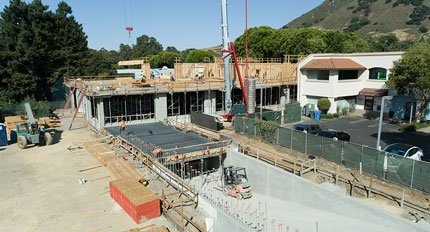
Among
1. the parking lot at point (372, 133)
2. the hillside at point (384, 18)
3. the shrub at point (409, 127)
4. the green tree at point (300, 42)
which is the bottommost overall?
the parking lot at point (372, 133)

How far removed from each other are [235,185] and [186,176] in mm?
4591

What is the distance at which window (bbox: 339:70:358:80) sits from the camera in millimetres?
35125

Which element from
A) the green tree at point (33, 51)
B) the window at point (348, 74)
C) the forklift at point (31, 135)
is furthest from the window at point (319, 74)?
the green tree at point (33, 51)

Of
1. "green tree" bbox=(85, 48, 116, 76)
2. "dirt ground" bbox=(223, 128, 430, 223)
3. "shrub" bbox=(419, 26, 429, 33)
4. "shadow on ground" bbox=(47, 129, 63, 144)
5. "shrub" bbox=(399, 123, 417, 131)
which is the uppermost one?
"shrub" bbox=(419, 26, 429, 33)

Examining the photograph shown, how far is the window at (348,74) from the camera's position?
115ft

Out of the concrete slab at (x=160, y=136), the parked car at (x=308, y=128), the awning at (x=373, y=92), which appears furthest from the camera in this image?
the awning at (x=373, y=92)

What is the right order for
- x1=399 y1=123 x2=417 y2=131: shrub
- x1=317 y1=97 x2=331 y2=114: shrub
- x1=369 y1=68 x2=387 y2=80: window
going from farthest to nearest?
x1=317 y1=97 x2=331 y2=114: shrub < x1=369 y1=68 x2=387 y2=80: window < x1=399 y1=123 x2=417 y2=131: shrub

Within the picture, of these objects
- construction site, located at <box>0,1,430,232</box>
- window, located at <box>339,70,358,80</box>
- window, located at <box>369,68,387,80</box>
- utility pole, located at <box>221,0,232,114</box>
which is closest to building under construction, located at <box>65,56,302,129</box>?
construction site, located at <box>0,1,430,232</box>

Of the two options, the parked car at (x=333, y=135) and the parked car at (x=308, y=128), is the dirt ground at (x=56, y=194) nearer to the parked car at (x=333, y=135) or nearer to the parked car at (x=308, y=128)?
the parked car at (x=333, y=135)

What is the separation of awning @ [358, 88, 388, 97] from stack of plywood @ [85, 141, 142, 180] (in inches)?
1122

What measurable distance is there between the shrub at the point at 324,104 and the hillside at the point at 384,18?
9638cm

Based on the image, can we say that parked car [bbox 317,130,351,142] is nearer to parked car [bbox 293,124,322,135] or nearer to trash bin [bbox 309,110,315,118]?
parked car [bbox 293,124,322,135]

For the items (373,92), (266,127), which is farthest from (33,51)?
(373,92)

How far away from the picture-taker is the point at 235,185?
18688 millimetres
